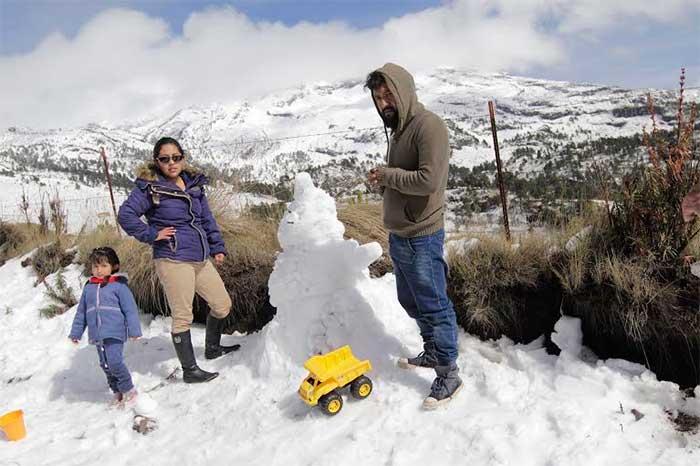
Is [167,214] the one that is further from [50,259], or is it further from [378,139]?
[378,139]

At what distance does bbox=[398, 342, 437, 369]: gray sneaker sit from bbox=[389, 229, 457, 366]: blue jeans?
283 millimetres

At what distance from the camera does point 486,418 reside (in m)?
2.41

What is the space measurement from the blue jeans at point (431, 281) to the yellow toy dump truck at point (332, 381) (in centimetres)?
52

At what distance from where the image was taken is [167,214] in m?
3.25

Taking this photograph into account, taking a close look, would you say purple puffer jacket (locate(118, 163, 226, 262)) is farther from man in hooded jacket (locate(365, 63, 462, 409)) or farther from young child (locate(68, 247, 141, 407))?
man in hooded jacket (locate(365, 63, 462, 409))

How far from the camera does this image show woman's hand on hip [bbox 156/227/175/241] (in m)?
3.14

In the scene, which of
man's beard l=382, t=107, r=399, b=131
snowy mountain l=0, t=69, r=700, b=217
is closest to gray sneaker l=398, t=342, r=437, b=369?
man's beard l=382, t=107, r=399, b=131

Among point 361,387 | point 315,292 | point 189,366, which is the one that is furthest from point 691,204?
point 189,366

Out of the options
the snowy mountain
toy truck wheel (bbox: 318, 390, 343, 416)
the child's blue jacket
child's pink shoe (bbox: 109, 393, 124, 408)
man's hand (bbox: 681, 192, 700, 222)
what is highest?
the snowy mountain

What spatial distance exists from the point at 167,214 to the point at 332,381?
1737 mm

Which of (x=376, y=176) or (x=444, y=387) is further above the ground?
(x=376, y=176)

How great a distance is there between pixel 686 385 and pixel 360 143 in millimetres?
143350

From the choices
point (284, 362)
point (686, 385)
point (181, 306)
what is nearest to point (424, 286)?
point (284, 362)

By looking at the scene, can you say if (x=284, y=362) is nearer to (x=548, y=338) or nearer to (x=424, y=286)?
(x=424, y=286)
